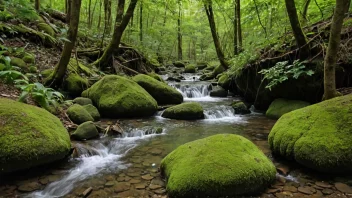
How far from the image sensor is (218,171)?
315 cm

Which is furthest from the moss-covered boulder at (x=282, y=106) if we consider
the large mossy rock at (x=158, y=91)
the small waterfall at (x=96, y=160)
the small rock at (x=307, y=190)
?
the small rock at (x=307, y=190)

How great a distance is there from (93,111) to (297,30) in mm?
5753

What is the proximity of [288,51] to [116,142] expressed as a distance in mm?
5587

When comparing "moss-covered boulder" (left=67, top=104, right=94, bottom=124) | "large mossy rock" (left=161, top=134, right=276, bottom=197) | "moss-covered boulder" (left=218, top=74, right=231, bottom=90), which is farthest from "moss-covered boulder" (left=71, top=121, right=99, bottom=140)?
"moss-covered boulder" (left=218, top=74, right=231, bottom=90)

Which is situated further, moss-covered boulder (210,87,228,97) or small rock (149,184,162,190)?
moss-covered boulder (210,87,228,97)

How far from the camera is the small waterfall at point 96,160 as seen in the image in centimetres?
345

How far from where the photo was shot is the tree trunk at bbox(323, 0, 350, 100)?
4352 millimetres

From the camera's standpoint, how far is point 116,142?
539cm

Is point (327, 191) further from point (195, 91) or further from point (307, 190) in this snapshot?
point (195, 91)

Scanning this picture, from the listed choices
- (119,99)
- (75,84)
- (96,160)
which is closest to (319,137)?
(96,160)

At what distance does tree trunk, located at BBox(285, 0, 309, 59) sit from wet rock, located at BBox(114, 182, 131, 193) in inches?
206

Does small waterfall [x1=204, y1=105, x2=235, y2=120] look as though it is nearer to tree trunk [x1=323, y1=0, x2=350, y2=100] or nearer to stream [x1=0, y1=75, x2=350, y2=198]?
stream [x1=0, y1=75, x2=350, y2=198]

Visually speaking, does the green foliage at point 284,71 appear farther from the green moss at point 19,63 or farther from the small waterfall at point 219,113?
the green moss at point 19,63

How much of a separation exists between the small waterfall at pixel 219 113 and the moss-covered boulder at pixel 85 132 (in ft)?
12.1
